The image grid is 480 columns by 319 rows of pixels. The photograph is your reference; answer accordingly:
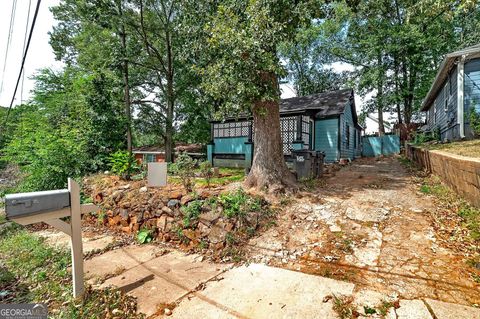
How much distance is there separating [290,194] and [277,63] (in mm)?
3288

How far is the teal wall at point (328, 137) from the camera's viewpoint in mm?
13344

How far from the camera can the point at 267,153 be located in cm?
659

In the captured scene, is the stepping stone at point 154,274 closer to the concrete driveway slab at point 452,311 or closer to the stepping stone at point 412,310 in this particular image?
the stepping stone at point 412,310

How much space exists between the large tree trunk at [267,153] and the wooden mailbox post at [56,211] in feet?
12.9

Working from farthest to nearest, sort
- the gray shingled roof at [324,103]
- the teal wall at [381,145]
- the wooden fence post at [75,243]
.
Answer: the teal wall at [381,145] → the gray shingled roof at [324,103] → the wooden fence post at [75,243]

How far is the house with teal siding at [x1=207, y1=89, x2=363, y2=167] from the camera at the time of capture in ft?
41.3

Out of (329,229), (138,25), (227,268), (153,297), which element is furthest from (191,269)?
(138,25)

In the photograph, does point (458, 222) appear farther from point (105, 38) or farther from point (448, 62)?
point (105, 38)

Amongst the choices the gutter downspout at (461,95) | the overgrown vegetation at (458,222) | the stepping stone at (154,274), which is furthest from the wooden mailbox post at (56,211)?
the gutter downspout at (461,95)

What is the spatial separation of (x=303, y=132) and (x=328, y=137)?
165 cm

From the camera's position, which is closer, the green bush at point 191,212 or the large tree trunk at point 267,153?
the green bush at point 191,212

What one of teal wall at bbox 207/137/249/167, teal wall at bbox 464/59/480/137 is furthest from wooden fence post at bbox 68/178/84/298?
teal wall at bbox 464/59/480/137

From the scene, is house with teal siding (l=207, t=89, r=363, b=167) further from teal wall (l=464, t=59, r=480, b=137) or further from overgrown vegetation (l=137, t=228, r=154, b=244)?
overgrown vegetation (l=137, t=228, r=154, b=244)

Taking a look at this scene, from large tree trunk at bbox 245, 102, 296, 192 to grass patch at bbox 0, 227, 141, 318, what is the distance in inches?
156
